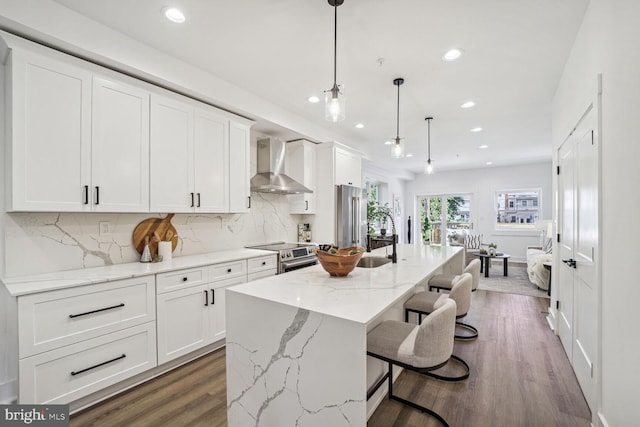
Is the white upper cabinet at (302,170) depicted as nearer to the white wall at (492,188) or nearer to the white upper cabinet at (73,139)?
the white upper cabinet at (73,139)

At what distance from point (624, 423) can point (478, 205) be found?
823 centimetres

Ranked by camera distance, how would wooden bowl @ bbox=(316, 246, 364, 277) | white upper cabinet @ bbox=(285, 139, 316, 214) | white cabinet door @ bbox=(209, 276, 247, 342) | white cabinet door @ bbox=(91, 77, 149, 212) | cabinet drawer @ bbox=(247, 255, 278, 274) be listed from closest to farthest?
1. wooden bowl @ bbox=(316, 246, 364, 277)
2. white cabinet door @ bbox=(91, 77, 149, 212)
3. white cabinet door @ bbox=(209, 276, 247, 342)
4. cabinet drawer @ bbox=(247, 255, 278, 274)
5. white upper cabinet @ bbox=(285, 139, 316, 214)

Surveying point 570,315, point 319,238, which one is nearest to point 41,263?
point 319,238

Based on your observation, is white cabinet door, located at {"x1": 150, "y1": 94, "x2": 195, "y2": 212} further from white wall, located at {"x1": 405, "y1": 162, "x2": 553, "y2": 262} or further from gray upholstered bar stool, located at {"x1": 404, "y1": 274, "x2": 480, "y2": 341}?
white wall, located at {"x1": 405, "y1": 162, "x2": 553, "y2": 262}

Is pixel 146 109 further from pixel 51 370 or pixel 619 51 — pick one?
pixel 619 51

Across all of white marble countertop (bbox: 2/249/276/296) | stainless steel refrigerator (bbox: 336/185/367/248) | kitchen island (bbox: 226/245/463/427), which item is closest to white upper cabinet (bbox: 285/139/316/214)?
stainless steel refrigerator (bbox: 336/185/367/248)

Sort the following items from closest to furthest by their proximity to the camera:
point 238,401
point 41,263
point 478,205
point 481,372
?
point 238,401 < point 41,263 < point 481,372 < point 478,205

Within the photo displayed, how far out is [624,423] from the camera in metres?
1.35

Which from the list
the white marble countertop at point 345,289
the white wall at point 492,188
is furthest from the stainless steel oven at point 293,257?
the white wall at point 492,188

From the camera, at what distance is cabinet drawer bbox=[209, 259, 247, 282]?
2766 millimetres

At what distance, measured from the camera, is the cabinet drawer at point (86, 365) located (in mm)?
1742

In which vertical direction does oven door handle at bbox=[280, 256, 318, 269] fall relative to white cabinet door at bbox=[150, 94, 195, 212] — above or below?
below

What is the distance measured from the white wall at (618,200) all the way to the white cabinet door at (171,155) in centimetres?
310

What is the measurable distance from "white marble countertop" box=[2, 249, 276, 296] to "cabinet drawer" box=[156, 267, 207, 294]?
49 mm
